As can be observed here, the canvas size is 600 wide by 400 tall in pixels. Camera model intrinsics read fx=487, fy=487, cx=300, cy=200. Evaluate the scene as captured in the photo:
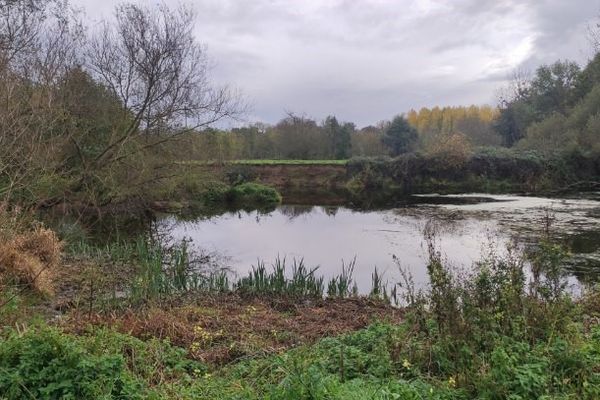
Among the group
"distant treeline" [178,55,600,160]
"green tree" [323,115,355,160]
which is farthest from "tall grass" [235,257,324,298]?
"green tree" [323,115,355,160]

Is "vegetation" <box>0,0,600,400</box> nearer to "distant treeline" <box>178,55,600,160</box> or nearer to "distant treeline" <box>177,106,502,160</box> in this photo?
"distant treeline" <box>178,55,600,160</box>

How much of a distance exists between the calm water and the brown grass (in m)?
4.80

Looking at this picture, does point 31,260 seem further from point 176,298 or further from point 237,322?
point 237,322

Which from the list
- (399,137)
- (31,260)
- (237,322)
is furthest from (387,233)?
(399,137)

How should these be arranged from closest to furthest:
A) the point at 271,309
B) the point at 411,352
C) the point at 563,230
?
the point at 411,352
the point at 271,309
the point at 563,230

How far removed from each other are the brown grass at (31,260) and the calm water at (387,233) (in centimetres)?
480

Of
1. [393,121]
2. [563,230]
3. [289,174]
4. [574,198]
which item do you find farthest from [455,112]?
[563,230]

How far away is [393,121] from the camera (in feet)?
164

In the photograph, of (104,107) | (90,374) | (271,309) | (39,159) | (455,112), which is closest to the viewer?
(90,374)

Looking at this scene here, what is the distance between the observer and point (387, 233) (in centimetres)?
1664

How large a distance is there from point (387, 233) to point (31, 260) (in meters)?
11.4

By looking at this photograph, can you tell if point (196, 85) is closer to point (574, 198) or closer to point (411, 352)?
point (411, 352)

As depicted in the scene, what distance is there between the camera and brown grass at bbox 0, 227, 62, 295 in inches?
287

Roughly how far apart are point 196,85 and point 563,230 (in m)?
13.0
